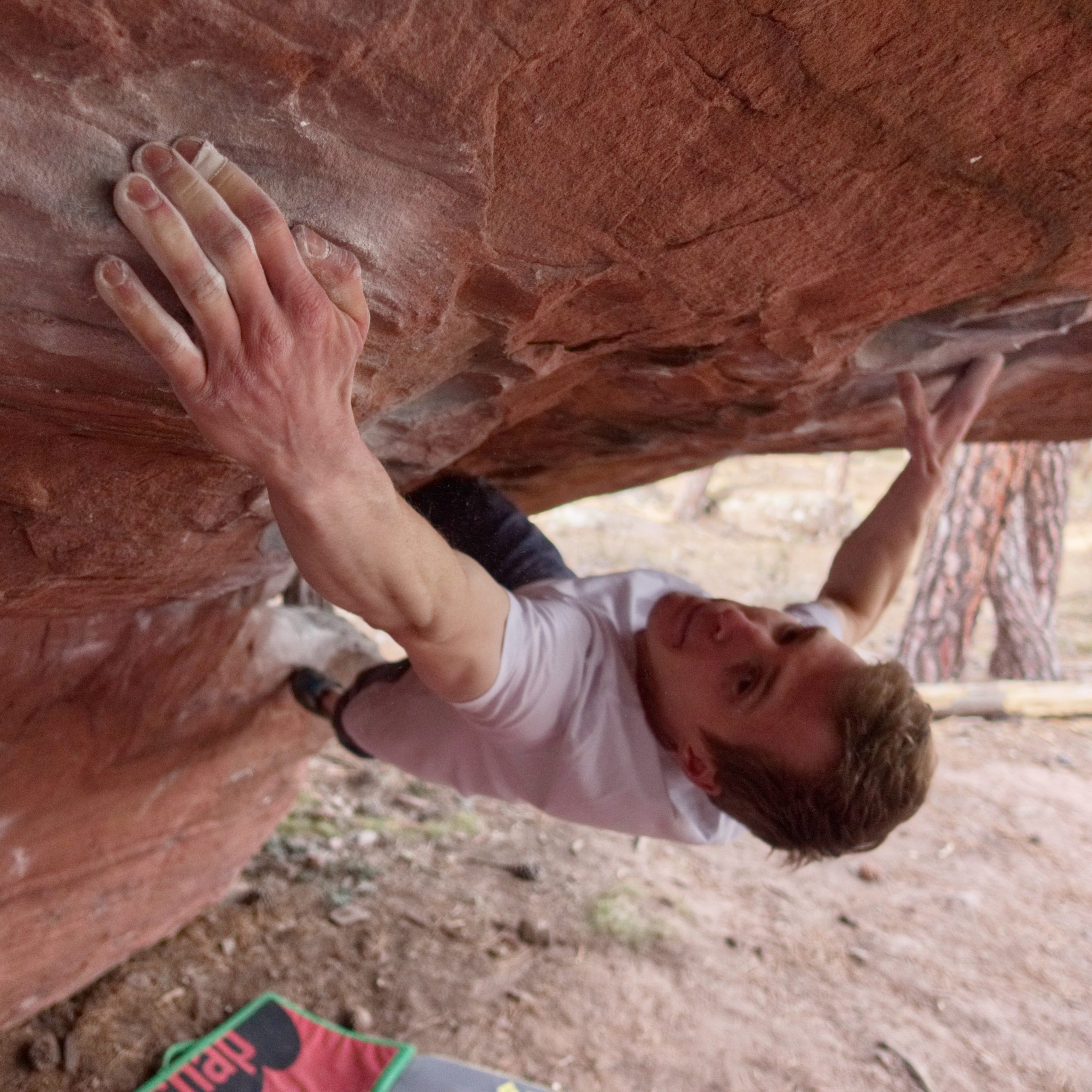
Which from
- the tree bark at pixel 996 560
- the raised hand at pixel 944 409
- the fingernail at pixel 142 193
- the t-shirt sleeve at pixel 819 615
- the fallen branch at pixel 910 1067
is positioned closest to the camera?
the fingernail at pixel 142 193

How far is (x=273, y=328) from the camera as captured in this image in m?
1.04

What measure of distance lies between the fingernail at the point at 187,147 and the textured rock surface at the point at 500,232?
15 mm

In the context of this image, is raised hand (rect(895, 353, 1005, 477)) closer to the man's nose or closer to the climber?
the climber

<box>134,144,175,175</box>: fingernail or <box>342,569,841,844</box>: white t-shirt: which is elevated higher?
<box>134,144,175,175</box>: fingernail

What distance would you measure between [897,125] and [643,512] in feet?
43.1

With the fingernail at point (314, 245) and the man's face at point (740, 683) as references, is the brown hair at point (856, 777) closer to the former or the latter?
the man's face at point (740, 683)

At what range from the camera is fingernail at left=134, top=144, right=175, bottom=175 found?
1.00 meters

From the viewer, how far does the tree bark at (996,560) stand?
6.66 meters

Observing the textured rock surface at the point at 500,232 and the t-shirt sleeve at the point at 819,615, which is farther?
the t-shirt sleeve at the point at 819,615

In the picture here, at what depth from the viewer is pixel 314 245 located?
43.9 inches

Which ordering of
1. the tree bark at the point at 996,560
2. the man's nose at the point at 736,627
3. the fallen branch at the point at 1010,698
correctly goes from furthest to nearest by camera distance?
the tree bark at the point at 996,560 < the fallen branch at the point at 1010,698 < the man's nose at the point at 736,627

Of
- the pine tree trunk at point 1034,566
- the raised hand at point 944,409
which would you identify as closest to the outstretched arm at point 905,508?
the raised hand at point 944,409

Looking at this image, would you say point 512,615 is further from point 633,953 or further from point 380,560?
point 633,953

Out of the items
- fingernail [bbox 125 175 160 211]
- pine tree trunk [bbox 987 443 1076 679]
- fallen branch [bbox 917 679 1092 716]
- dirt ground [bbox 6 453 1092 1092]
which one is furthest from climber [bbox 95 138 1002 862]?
pine tree trunk [bbox 987 443 1076 679]
